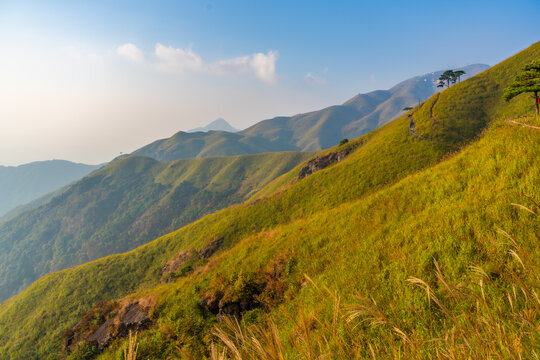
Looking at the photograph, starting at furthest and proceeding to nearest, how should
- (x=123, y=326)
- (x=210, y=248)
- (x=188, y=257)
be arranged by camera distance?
(x=188, y=257)
(x=210, y=248)
(x=123, y=326)

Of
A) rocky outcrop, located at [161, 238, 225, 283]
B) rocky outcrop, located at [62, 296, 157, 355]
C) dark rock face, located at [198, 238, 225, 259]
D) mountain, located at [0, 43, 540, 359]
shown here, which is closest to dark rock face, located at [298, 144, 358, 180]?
dark rock face, located at [198, 238, 225, 259]

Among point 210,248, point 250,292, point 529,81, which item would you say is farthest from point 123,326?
point 529,81

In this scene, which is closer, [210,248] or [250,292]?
[250,292]

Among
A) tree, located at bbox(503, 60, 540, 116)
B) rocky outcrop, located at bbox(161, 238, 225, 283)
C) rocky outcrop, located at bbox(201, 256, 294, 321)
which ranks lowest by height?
rocky outcrop, located at bbox(161, 238, 225, 283)

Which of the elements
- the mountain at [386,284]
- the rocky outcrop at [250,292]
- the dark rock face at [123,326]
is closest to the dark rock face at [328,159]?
the mountain at [386,284]

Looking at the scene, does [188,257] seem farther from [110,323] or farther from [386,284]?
[386,284]

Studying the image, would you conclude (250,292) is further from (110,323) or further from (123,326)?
(110,323)

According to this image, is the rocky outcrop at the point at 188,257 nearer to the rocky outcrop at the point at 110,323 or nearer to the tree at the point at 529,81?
the rocky outcrop at the point at 110,323

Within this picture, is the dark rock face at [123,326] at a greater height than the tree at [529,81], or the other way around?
the tree at [529,81]

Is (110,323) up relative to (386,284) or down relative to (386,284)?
down

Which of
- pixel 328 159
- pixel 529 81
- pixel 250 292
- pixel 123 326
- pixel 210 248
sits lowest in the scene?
pixel 210 248

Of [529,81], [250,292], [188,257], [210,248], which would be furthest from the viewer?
[188,257]

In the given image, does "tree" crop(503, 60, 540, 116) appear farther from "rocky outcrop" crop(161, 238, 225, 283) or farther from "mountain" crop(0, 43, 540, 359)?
"rocky outcrop" crop(161, 238, 225, 283)

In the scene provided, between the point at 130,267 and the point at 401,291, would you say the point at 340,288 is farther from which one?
the point at 130,267
